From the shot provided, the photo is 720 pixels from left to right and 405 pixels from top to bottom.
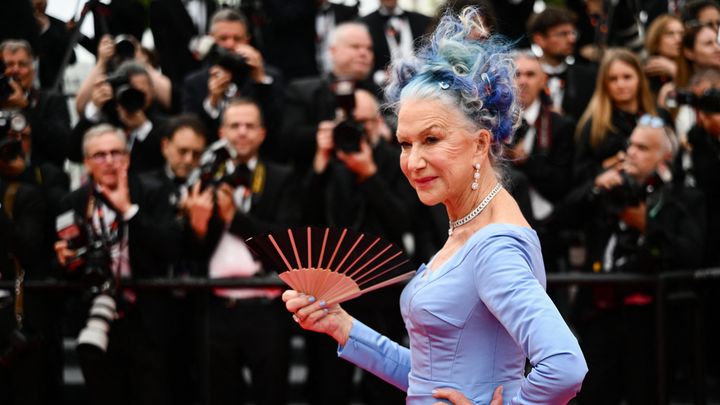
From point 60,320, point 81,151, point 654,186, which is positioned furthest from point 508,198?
point 81,151

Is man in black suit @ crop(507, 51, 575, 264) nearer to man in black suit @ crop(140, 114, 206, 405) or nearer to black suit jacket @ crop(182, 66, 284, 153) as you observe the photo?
black suit jacket @ crop(182, 66, 284, 153)

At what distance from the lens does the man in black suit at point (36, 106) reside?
5.83 meters

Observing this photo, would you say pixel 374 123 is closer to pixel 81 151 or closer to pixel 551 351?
pixel 81 151

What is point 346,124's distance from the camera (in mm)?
5680

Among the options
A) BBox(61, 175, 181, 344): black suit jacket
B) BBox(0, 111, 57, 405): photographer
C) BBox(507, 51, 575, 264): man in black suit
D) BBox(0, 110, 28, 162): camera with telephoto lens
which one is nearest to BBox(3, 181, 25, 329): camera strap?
BBox(0, 111, 57, 405): photographer

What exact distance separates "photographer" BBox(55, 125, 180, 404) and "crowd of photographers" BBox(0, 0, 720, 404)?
0.04ft

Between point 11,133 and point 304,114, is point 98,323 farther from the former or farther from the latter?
point 304,114

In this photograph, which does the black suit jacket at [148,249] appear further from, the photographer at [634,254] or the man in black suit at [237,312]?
the photographer at [634,254]

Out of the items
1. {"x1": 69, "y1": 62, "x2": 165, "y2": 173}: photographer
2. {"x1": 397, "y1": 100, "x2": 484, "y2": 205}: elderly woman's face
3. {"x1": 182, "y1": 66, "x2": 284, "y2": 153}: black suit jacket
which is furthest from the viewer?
{"x1": 182, "y1": 66, "x2": 284, "y2": 153}: black suit jacket

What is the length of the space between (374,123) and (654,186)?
1.56 metres

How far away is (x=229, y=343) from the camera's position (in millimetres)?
5715

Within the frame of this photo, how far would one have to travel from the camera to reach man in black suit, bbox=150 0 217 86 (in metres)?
7.19

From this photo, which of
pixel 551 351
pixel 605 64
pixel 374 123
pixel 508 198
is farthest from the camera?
pixel 605 64

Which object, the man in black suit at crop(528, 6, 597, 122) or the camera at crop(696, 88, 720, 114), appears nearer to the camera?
the camera at crop(696, 88, 720, 114)
